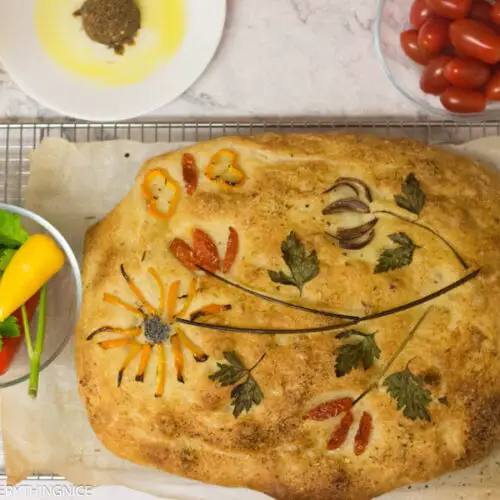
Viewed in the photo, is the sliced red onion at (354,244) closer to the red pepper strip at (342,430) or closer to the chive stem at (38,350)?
the red pepper strip at (342,430)

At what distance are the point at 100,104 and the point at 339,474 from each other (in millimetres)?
1794

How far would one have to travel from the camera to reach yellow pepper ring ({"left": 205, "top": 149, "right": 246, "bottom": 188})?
8.46 ft

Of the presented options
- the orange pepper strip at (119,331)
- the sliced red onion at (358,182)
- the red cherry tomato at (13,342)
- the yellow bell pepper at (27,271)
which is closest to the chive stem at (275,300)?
the orange pepper strip at (119,331)

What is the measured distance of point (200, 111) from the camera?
2.96 metres

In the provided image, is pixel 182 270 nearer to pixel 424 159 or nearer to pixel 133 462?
pixel 133 462

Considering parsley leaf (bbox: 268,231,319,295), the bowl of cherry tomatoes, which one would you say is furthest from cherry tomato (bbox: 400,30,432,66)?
parsley leaf (bbox: 268,231,319,295)

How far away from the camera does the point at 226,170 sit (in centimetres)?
261

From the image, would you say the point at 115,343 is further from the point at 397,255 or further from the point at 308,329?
the point at 397,255

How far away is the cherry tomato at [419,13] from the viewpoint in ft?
8.89

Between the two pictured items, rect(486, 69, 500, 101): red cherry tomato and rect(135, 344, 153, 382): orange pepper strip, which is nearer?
rect(135, 344, 153, 382): orange pepper strip

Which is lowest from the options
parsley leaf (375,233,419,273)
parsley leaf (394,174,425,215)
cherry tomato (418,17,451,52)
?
parsley leaf (375,233,419,273)

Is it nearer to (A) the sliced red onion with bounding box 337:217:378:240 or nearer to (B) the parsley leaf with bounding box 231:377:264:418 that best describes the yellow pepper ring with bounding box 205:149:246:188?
(A) the sliced red onion with bounding box 337:217:378:240

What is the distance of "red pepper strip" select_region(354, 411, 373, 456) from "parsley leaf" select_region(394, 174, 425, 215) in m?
0.79

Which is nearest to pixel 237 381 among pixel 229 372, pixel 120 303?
pixel 229 372
